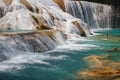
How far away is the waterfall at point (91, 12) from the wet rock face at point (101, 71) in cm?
4388

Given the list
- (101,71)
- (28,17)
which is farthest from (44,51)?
(28,17)

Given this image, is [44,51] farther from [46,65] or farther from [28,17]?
[28,17]

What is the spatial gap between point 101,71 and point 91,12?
5759 centimetres

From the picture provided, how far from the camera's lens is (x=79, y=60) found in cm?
2591

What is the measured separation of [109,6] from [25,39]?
56197 millimetres

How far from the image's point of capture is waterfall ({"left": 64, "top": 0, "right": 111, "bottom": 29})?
7056 centimetres

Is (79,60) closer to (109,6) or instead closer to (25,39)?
(25,39)

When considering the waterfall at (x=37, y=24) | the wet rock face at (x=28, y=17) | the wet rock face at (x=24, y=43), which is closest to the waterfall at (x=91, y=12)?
the waterfall at (x=37, y=24)

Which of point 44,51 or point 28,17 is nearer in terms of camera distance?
point 44,51

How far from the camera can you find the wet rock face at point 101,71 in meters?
19.1

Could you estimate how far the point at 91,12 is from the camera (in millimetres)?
77562

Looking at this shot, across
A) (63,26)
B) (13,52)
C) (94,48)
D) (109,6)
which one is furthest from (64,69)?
(109,6)

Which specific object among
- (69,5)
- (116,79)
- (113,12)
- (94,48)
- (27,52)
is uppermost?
(116,79)

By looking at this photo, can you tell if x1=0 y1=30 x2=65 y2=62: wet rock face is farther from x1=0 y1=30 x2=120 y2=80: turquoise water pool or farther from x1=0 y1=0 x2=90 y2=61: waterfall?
x1=0 y1=30 x2=120 y2=80: turquoise water pool
